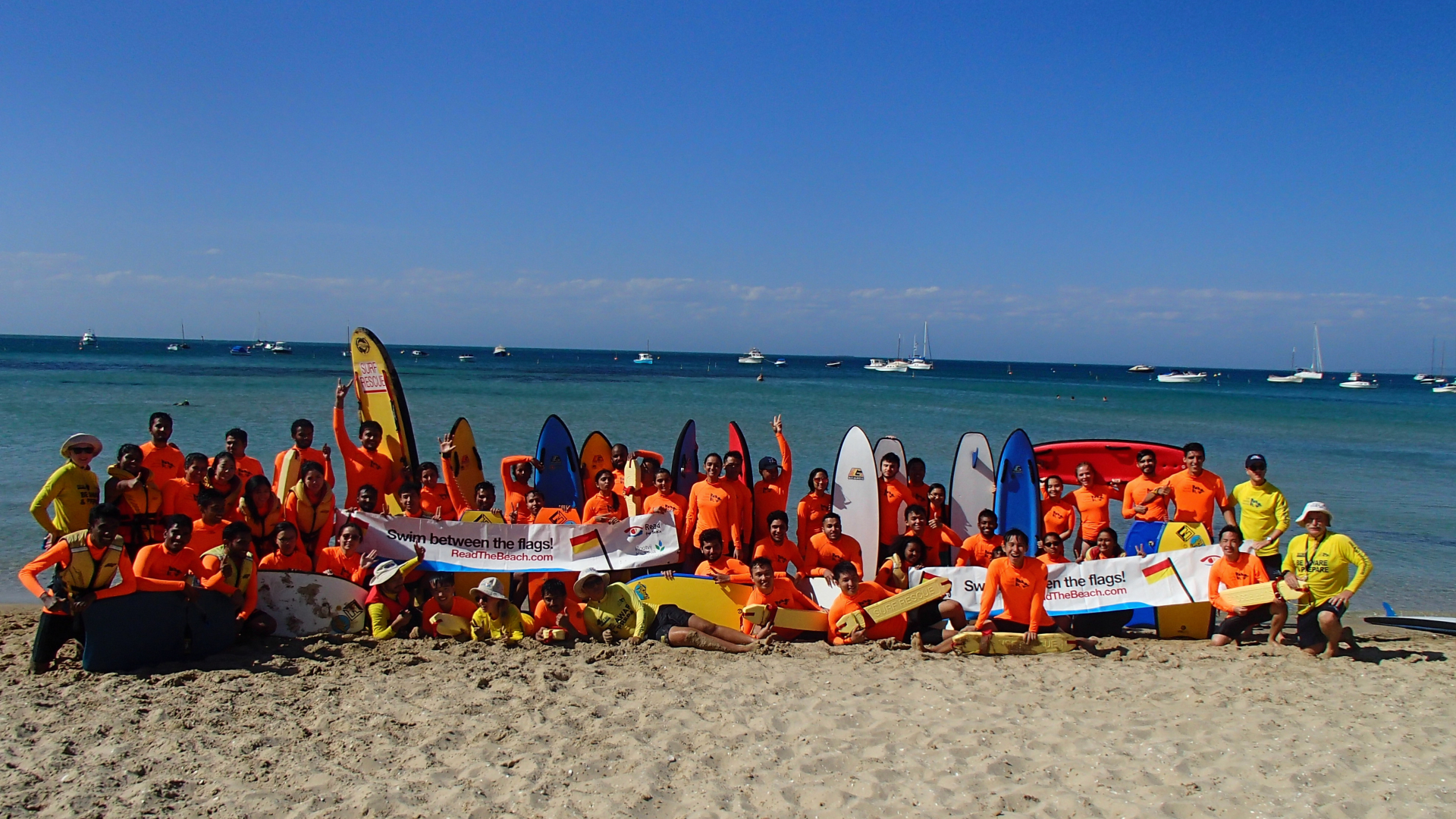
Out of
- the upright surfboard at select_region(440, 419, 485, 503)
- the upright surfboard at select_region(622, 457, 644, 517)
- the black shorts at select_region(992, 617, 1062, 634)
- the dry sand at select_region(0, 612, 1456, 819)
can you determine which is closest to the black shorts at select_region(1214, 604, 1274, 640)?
the dry sand at select_region(0, 612, 1456, 819)

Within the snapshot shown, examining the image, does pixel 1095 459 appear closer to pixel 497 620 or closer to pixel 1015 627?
pixel 1015 627

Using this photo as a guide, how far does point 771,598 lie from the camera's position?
20.1ft

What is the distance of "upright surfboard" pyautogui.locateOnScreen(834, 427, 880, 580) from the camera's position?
25.0 ft

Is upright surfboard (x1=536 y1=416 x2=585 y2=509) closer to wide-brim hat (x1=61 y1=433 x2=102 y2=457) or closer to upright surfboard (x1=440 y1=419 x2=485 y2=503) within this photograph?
upright surfboard (x1=440 y1=419 x2=485 y2=503)

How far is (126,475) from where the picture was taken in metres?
5.93

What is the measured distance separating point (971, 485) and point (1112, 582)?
2.00 m

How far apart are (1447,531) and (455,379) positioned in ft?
154

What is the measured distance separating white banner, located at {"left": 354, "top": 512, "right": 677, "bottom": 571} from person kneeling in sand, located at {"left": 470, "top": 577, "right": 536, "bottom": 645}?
0.63 meters

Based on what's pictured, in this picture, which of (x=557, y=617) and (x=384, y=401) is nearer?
(x=557, y=617)

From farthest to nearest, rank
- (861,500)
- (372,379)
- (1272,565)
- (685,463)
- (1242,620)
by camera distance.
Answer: (685,463)
(372,379)
(861,500)
(1272,565)
(1242,620)

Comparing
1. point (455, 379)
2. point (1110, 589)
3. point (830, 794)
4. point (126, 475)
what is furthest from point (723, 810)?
point (455, 379)

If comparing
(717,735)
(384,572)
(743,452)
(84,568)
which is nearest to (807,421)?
(743,452)

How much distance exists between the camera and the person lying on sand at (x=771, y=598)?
6.03m

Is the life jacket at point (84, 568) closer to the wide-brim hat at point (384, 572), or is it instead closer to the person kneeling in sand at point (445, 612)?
the wide-brim hat at point (384, 572)
